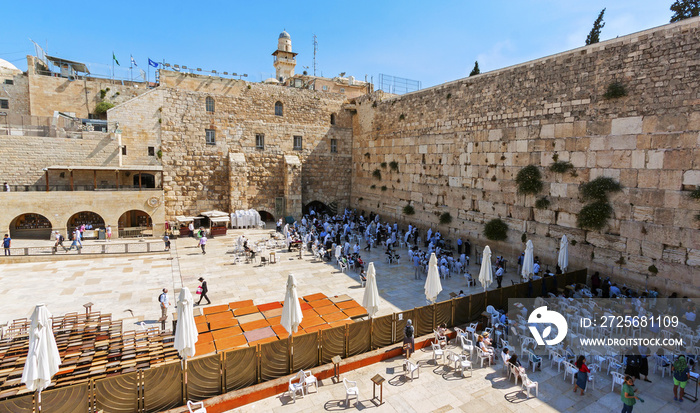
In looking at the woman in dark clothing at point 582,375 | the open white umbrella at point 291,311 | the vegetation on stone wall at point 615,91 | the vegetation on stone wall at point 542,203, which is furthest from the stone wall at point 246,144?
the woman in dark clothing at point 582,375

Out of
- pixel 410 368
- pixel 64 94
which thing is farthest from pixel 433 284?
pixel 64 94

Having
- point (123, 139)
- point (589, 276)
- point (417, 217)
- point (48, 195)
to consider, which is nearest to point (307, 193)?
point (417, 217)

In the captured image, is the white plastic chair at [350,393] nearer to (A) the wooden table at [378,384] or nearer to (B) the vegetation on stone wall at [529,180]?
(A) the wooden table at [378,384]

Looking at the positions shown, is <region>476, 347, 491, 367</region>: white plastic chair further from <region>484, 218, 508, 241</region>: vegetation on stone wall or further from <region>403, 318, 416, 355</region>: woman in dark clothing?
<region>484, 218, 508, 241</region>: vegetation on stone wall

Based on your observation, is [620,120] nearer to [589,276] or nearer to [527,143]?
[527,143]

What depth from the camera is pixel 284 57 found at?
1946 inches

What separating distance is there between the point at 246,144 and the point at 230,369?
2080 centimetres

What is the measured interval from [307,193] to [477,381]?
21865 millimetres

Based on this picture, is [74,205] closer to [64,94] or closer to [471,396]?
[64,94]

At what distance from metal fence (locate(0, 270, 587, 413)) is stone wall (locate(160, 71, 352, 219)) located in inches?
727

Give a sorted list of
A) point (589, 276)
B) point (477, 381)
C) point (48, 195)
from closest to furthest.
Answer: point (477, 381) < point (589, 276) < point (48, 195)

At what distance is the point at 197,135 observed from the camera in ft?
79.5

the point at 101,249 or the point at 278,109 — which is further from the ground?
the point at 278,109

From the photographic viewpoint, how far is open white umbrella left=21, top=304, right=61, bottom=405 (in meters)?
5.64
